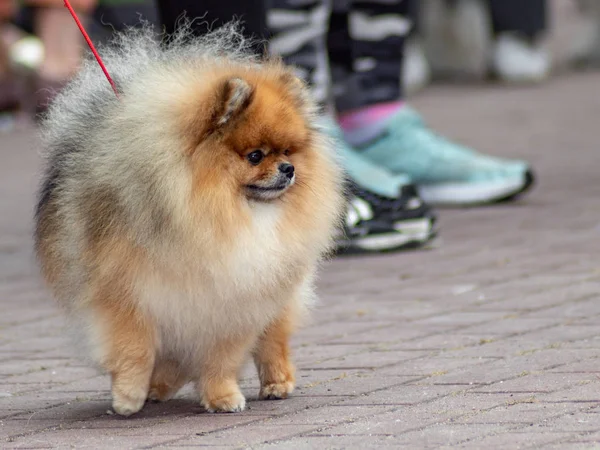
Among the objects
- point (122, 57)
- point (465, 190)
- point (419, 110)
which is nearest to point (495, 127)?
point (419, 110)

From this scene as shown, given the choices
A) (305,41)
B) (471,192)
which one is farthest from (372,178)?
(471,192)

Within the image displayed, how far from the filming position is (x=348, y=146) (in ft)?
22.2

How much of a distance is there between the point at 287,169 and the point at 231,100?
0.25 metres

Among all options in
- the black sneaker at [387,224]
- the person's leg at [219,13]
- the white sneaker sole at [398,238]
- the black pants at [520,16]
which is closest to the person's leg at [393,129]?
the black sneaker at [387,224]

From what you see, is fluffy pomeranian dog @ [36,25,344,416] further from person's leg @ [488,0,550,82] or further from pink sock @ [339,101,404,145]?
person's leg @ [488,0,550,82]

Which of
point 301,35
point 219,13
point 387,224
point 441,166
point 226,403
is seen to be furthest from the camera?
point 441,166

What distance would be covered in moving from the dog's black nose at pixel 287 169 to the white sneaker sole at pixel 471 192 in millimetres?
3755

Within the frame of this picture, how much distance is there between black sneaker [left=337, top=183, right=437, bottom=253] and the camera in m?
6.23

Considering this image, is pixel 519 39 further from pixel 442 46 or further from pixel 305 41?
pixel 305 41

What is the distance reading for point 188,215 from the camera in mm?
3596

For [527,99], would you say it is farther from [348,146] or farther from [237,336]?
[237,336]

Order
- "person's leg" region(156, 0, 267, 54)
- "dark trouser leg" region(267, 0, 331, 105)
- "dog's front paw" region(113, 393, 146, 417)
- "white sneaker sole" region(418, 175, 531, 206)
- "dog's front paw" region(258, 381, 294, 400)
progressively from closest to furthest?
"dog's front paw" region(113, 393, 146, 417), "dog's front paw" region(258, 381, 294, 400), "person's leg" region(156, 0, 267, 54), "dark trouser leg" region(267, 0, 331, 105), "white sneaker sole" region(418, 175, 531, 206)

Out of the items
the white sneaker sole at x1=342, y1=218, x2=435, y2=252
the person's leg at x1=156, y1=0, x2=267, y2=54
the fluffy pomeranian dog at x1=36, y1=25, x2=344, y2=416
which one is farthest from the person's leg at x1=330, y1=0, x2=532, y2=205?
the fluffy pomeranian dog at x1=36, y1=25, x2=344, y2=416

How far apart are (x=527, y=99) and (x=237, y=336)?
9501 millimetres
